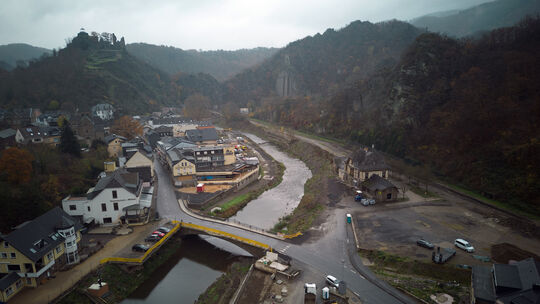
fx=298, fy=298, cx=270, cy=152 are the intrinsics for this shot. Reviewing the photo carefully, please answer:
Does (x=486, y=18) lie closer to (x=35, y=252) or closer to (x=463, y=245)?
(x=463, y=245)

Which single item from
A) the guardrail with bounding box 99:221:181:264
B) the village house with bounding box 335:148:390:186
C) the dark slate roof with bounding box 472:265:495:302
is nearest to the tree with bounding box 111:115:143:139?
the guardrail with bounding box 99:221:181:264

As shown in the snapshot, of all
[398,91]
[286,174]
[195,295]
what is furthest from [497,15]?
[195,295]

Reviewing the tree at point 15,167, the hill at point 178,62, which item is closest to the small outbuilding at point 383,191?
the tree at point 15,167

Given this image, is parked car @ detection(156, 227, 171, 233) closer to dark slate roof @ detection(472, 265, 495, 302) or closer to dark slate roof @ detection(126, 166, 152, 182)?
dark slate roof @ detection(126, 166, 152, 182)

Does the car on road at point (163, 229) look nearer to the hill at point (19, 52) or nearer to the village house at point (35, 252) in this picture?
the village house at point (35, 252)

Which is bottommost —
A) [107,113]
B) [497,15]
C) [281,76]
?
[107,113]

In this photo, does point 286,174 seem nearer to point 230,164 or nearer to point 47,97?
point 230,164
